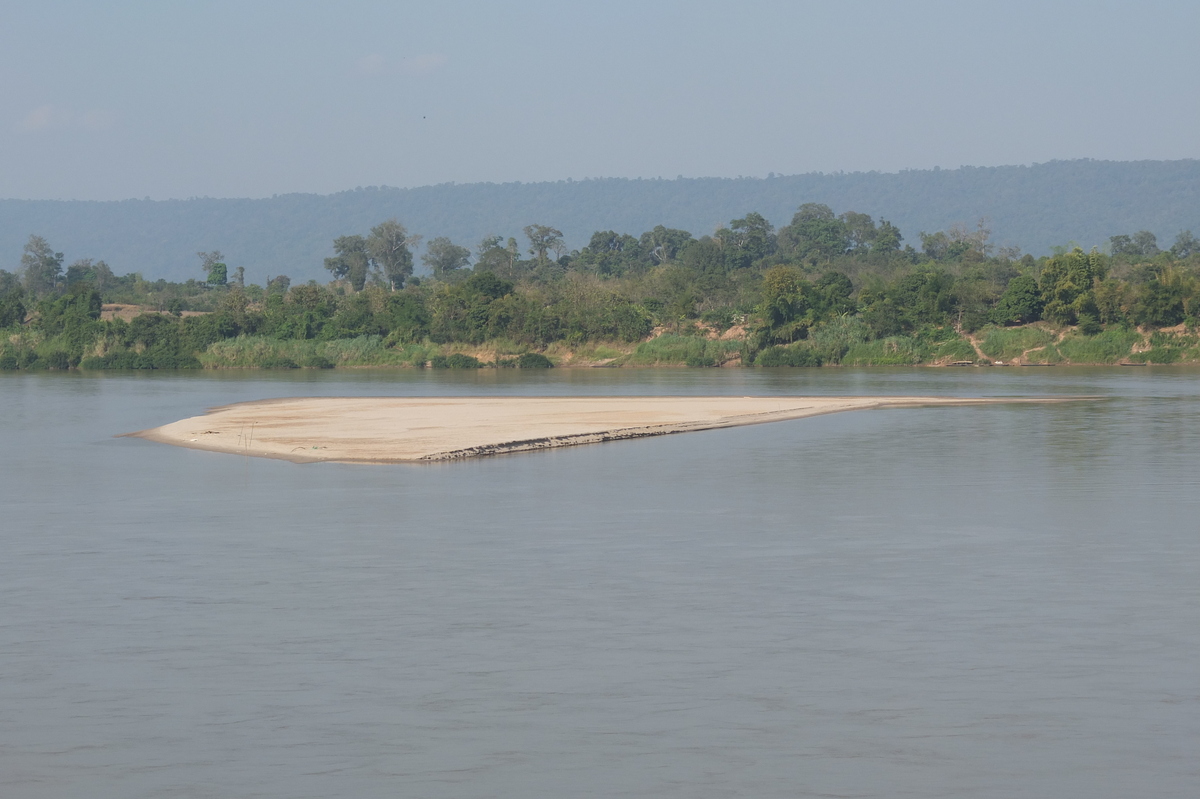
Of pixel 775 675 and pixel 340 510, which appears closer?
pixel 775 675

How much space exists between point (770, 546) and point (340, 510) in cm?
641

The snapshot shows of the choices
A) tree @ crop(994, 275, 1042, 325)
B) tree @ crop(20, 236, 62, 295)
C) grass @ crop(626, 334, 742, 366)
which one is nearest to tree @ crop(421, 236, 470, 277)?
tree @ crop(20, 236, 62, 295)

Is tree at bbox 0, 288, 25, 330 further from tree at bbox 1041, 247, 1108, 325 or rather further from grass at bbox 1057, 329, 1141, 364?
grass at bbox 1057, 329, 1141, 364

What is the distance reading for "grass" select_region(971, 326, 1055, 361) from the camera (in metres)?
85.1

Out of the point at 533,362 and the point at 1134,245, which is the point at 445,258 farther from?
the point at 533,362

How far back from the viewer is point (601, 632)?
1211cm

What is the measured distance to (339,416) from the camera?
38.2 meters

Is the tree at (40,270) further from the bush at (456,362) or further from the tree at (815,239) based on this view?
the tree at (815,239)

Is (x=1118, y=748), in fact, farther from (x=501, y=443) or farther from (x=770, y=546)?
(x=501, y=443)

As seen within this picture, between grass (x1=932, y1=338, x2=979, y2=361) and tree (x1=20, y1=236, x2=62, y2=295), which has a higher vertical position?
tree (x1=20, y1=236, x2=62, y2=295)

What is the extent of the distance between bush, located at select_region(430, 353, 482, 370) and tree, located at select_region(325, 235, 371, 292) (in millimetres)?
72674

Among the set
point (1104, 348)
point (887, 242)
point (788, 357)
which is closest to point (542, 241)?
point (887, 242)

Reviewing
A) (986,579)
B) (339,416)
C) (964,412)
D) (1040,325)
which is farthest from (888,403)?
(1040,325)

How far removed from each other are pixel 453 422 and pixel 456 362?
56.6m
